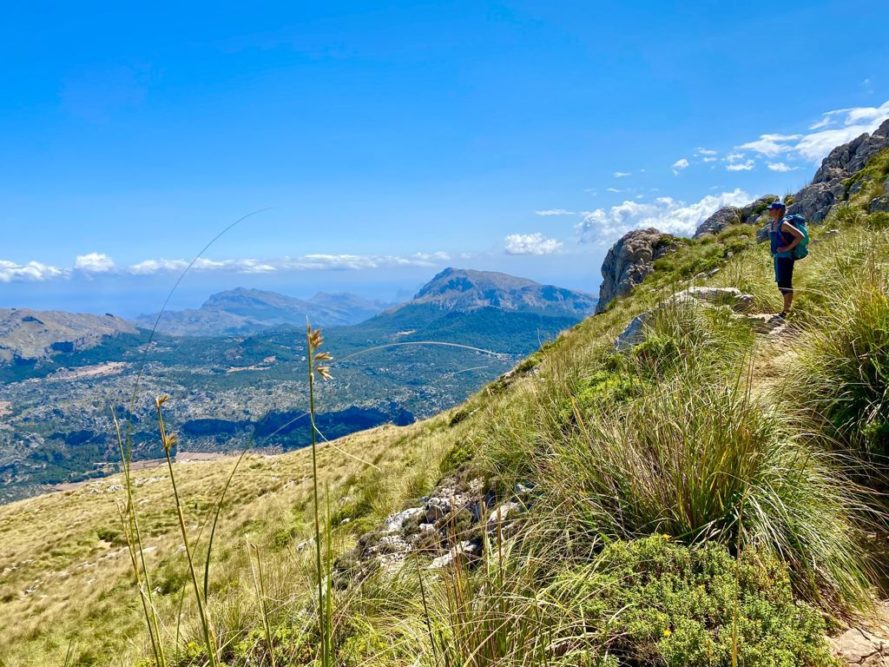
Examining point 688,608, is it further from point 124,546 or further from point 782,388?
point 124,546

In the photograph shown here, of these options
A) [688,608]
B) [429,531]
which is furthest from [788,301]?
[688,608]

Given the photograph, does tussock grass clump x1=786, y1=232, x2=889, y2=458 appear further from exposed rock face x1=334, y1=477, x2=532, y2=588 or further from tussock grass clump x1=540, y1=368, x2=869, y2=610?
exposed rock face x1=334, y1=477, x2=532, y2=588

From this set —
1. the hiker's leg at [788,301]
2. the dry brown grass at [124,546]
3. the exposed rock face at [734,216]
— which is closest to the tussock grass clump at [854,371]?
the hiker's leg at [788,301]

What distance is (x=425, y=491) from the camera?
844 centimetres

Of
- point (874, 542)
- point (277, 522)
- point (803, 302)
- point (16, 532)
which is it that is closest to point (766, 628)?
point (874, 542)

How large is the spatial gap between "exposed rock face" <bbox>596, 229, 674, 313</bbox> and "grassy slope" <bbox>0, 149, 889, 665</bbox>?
11.8 meters

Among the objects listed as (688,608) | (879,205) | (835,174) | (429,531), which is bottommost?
(429,531)

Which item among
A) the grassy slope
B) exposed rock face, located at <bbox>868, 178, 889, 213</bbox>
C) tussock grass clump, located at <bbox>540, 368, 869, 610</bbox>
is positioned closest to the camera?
tussock grass clump, located at <bbox>540, 368, 869, 610</bbox>

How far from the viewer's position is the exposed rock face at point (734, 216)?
36.2 meters

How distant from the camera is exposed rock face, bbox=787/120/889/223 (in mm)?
28903

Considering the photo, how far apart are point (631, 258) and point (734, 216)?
11.5 m

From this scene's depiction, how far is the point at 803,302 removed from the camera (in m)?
7.36

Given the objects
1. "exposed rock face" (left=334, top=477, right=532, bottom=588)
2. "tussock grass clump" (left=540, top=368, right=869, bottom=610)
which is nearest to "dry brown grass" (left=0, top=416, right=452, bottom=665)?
"exposed rock face" (left=334, top=477, right=532, bottom=588)

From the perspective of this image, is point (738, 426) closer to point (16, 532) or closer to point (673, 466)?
point (673, 466)
